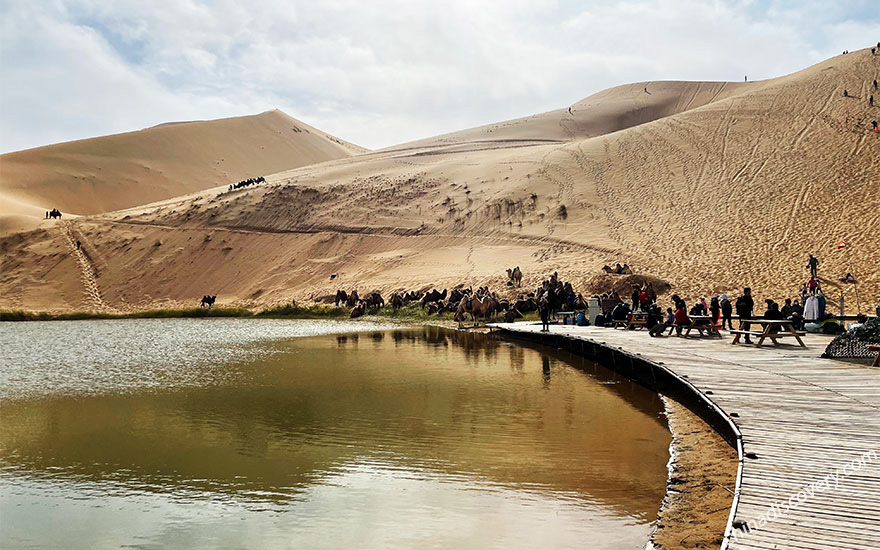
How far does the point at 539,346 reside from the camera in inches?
890

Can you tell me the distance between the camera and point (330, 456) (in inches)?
364

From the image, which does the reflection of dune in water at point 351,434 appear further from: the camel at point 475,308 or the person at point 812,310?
the camel at point 475,308

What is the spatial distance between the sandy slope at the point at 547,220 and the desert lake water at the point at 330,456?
20009mm

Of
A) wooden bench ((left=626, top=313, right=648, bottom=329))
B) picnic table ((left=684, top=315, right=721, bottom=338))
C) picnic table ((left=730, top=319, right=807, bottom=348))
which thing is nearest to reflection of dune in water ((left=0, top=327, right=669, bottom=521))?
picnic table ((left=730, top=319, right=807, bottom=348))

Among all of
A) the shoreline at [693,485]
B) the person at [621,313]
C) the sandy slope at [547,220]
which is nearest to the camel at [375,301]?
the sandy slope at [547,220]

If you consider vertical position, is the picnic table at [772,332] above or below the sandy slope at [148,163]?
below

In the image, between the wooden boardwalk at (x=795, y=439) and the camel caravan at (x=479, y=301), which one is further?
the camel caravan at (x=479, y=301)

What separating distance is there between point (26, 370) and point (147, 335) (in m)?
Answer: 11.4

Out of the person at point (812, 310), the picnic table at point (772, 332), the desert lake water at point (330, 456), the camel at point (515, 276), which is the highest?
the camel at point (515, 276)

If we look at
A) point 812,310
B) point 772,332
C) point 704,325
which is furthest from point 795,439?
point 812,310

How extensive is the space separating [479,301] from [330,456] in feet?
70.7

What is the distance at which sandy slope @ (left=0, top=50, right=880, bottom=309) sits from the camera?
3722 centimetres

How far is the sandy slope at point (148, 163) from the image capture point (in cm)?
9419

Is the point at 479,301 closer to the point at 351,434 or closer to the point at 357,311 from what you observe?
the point at 357,311
